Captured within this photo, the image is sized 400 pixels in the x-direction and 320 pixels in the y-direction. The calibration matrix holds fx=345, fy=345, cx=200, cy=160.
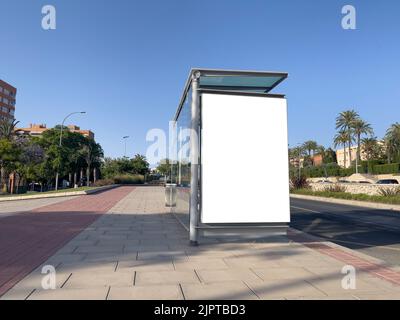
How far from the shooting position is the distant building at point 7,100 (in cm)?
10094

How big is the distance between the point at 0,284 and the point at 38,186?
59784mm

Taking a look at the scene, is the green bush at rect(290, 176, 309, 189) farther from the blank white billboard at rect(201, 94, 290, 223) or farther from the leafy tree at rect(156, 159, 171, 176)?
the blank white billboard at rect(201, 94, 290, 223)

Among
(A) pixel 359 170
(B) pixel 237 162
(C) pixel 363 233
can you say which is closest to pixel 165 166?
(C) pixel 363 233

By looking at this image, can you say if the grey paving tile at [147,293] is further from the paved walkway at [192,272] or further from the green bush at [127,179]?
the green bush at [127,179]

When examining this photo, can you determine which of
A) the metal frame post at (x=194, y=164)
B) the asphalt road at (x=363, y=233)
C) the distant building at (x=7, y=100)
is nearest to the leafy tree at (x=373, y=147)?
the asphalt road at (x=363, y=233)

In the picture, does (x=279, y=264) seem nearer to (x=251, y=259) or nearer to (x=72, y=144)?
(x=251, y=259)

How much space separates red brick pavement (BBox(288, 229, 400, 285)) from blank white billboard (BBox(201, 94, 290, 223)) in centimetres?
120

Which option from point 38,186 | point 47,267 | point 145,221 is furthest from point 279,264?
point 38,186

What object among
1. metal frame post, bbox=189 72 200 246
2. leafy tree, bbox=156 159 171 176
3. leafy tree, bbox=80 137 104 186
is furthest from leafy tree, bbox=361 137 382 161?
metal frame post, bbox=189 72 200 246

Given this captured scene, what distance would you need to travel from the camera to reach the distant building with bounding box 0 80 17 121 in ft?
331

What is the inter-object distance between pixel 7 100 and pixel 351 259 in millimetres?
116935

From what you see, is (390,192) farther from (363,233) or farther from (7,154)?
(7,154)

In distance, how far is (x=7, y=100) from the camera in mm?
104500

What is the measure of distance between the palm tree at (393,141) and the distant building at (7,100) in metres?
97.7
